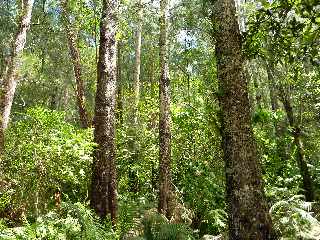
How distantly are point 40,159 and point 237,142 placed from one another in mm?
4620

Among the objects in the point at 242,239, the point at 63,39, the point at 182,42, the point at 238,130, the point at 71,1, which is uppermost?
the point at 63,39

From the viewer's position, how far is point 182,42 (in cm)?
1669

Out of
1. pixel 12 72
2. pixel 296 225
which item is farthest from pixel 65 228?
pixel 12 72

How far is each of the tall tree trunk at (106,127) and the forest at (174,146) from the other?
0.7 inches

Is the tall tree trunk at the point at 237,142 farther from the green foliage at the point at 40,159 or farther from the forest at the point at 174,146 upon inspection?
the green foliage at the point at 40,159

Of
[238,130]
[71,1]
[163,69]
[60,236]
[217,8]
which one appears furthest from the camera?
[71,1]

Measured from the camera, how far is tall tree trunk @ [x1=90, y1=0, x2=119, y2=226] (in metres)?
8.48

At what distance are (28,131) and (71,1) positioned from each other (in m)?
8.20

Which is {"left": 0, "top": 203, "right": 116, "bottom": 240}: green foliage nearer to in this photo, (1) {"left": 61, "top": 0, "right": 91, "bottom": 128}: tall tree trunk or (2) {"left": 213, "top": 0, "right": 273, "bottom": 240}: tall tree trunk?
(2) {"left": 213, "top": 0, "right": 273, "bottom": 240}: tall tree trunk

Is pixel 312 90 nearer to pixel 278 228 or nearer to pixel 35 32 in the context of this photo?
pixel 278 228

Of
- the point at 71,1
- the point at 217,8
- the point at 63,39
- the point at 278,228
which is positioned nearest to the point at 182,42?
the point at 71,1

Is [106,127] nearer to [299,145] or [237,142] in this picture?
[237,142]

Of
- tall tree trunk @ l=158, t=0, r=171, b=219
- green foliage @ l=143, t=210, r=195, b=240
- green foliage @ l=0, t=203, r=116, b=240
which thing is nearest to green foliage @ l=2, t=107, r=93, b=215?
green foliage @ l=0, t=203, r=116, b=240

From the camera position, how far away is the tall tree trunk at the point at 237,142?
5332 millimetres
